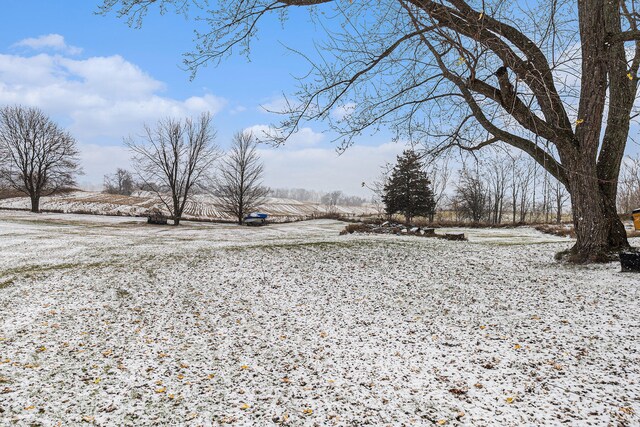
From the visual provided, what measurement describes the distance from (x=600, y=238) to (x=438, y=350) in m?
6.55

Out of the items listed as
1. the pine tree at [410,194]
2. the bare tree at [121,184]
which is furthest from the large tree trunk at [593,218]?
the bare tree at [121,184]

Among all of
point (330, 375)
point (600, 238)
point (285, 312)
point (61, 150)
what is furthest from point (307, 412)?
point (61, 150)

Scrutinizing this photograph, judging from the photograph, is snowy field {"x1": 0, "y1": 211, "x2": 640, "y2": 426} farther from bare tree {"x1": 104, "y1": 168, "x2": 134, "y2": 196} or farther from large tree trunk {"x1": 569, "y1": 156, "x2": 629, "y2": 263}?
bare tree {"x1": 104, "y1": 168, "x2": 134, "y2": 196}

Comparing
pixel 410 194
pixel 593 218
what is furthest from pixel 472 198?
pixel 593 218

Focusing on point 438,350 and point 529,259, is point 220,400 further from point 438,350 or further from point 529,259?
point 529,259

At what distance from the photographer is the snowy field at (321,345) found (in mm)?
3561

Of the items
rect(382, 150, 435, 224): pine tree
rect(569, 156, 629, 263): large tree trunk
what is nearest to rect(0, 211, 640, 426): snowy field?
rect(569, 156, 629, 263): large tree trunk

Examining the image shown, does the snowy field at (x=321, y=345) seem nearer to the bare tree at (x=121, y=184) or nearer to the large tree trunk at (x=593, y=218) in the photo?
the large tree trunk at (x=593, y=218)

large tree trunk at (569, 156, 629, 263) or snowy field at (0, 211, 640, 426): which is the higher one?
large tree trunk at (569, 156, 629, 263)

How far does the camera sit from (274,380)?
4199 mm

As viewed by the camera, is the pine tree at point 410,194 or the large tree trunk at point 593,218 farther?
the pine tree at point 410,194

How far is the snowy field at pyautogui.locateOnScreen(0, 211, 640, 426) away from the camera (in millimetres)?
3561

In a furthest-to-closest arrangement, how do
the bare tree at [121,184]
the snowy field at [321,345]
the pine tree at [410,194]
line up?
the bare tree at [121,184], the pine tree at [410,194], the snowy field at [321,345]

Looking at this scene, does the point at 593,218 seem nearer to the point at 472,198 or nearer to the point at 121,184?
the point at 472,198
